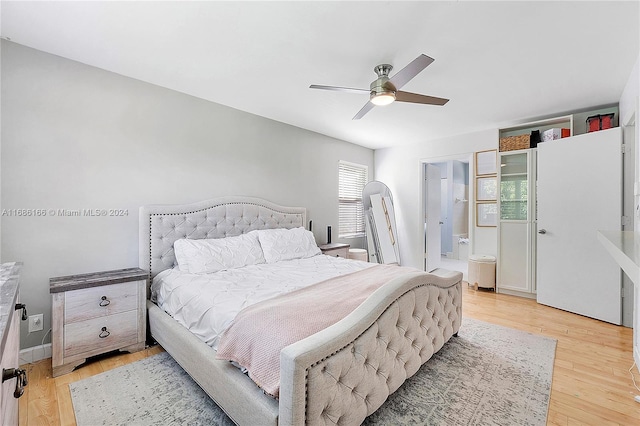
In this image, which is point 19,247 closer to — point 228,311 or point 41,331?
point 41,331

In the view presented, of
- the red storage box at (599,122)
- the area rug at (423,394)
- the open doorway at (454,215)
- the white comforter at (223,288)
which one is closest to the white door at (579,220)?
the red storage box at (599,122)

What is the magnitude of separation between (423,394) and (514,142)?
3767mm

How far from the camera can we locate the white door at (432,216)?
529cm

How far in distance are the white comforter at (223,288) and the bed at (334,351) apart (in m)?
0.09

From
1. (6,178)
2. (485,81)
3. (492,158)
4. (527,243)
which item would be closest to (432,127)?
(492,158)

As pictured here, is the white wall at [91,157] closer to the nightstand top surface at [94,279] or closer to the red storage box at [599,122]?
the nightstand top surface at [94,279]

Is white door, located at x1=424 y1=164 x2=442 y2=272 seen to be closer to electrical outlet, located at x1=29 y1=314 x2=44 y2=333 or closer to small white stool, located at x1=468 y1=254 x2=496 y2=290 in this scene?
small white stool, located at x1=468 y1=254 x2=496 y2=290

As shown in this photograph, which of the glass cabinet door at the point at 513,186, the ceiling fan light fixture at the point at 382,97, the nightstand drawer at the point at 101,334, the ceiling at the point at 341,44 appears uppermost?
the ceiling at the point at 341,44

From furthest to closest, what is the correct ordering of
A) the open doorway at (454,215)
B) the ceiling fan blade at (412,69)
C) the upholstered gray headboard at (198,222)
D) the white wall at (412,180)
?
the open doorway at (454,215), the white wall at (412,180), the upholstered gray headboard at (198,222), the ceiling fan blade at (412,69)

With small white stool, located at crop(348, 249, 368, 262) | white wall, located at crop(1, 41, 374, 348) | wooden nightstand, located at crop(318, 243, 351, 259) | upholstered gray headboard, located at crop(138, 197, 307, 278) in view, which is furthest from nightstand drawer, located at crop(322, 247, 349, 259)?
white wall, located at crop(1, 41, 374, 348)

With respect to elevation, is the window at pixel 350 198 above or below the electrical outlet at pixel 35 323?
above

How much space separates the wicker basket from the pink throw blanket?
11.7 feet

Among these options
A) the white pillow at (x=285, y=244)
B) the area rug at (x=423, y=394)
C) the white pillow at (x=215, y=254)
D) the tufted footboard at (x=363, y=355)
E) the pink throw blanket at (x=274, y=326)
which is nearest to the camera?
the tufted footboard at (x=363, y=355)

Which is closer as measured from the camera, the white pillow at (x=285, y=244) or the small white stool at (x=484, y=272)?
the white pillow at (x=285, y=244)
